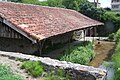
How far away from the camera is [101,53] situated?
884 inches

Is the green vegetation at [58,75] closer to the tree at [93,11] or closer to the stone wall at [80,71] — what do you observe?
the stone wall at [80,71]

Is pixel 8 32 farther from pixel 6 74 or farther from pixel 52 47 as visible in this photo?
pixel 52 47

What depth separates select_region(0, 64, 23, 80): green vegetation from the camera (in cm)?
727

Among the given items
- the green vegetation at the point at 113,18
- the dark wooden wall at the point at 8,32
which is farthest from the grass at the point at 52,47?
the green vegetation at the point at 113,18

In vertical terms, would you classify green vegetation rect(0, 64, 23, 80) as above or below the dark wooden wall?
below

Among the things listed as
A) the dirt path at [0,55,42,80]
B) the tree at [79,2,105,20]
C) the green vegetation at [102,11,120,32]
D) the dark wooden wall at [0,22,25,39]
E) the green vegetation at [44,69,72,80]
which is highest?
the dark wooden wall at [0,22,25,39]

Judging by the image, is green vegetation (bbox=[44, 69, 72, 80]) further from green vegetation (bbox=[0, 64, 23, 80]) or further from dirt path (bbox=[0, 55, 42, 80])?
green vegetation (bbox=[0, 64, 23, 80])

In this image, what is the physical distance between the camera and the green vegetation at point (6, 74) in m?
7.27

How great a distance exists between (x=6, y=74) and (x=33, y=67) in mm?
989

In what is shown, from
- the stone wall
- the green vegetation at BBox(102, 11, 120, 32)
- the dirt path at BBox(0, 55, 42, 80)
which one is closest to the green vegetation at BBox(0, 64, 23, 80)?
the dirt path at BBox(0, 55, 42, 80)

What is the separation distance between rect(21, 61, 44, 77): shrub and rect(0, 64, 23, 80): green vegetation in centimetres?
59

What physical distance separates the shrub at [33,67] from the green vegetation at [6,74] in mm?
588

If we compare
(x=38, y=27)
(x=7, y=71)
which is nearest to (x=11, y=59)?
(x=7, y=71)

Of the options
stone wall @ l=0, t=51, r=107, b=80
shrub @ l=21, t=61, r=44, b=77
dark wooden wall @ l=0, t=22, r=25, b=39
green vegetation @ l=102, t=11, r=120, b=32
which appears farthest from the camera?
green vegetation @ l=102, t=11, r=120, b=32
